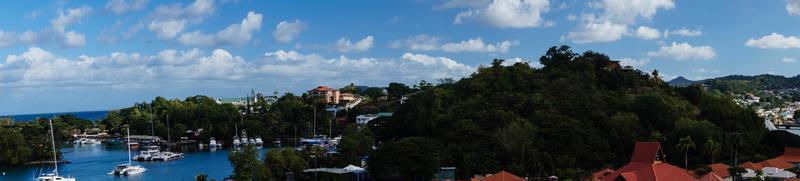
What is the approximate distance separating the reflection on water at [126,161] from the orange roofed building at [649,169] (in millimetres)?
22696

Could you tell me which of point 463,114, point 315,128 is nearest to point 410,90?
point 315,128

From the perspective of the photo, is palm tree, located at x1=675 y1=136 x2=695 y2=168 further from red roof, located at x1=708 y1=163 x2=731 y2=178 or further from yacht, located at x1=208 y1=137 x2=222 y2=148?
yacht, located at x1=208 y1=137 x2=222 y2=148

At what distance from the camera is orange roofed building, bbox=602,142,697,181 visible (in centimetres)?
2510

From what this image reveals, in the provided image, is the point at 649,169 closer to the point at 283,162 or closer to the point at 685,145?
the point at 685,145

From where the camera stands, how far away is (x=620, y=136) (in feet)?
116

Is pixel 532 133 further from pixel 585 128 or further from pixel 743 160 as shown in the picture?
pixel 743 160

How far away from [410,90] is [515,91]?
141ft

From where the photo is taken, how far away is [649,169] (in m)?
26.3

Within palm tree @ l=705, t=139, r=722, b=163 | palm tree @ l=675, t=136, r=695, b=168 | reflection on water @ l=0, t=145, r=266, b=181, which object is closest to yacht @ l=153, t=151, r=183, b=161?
reflection on water @ l=0, t=145, r=266, b=181

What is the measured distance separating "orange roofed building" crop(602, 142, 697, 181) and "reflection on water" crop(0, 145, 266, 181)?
22696mm

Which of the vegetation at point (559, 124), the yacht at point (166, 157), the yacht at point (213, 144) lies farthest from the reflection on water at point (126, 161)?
the vegetation at point (559, 124)

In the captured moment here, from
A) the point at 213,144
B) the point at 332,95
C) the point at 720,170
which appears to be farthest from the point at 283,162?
the point at 332,95

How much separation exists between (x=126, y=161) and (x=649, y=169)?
40509 mm

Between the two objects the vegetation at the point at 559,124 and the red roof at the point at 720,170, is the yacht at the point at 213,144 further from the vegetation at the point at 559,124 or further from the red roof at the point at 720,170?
the red roof at the point at 720,170
